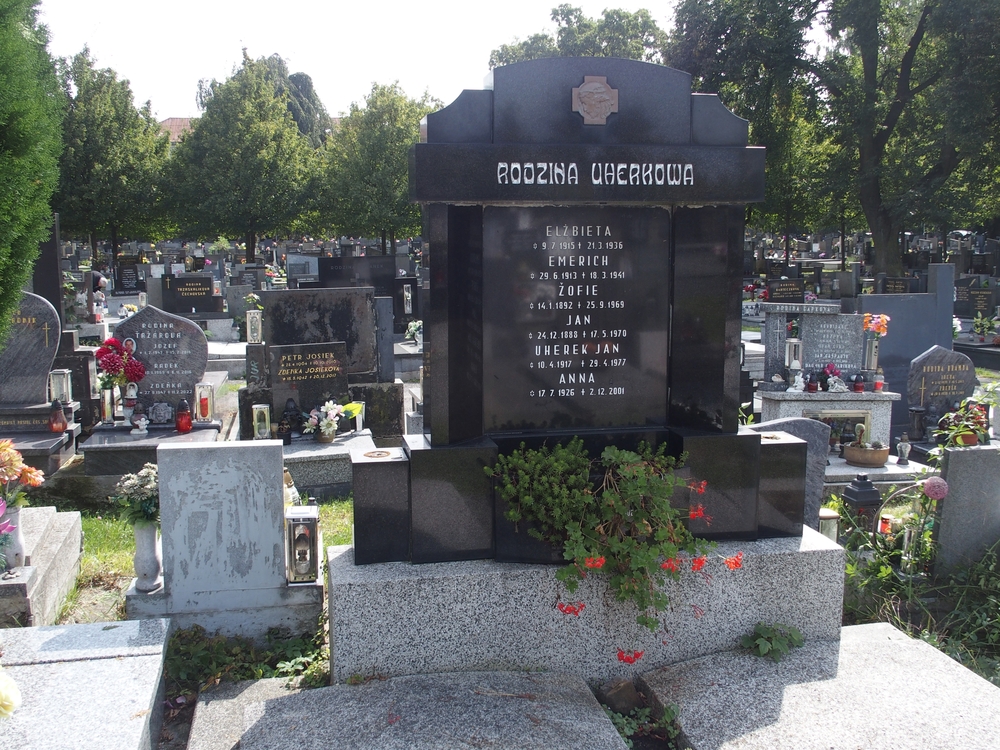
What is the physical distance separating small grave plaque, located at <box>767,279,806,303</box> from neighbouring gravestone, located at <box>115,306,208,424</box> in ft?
61.4

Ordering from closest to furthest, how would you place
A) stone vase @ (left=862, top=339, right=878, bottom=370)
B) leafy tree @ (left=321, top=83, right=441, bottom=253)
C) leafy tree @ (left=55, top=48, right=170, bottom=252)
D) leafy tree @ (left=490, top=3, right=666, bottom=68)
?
stone vase @ (left=862, top=339, right=878, bottom=370)
leafy tree @ (left=321, top=83, right=441, bottom=253)
leafy tree @ (left=55, top=48, right=170, bottom=252)
leafy tree @ (left=490, top=3, right=666, bottom=68)

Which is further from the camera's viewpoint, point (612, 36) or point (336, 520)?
point (612, 36)

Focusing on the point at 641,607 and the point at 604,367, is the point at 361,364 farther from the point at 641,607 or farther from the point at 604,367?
the point at 641,607

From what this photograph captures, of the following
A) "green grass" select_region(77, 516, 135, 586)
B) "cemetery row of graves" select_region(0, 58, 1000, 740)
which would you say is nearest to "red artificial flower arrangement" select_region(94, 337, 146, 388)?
"green grass" select_region(77, 516, 135, 586)

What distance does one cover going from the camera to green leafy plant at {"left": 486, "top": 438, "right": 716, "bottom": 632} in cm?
432

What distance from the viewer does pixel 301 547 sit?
5062 millimetres

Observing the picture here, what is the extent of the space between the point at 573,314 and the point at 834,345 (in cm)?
696

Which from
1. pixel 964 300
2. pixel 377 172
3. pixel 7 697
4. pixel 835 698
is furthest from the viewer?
pixel 377 172

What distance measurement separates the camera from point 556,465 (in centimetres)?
452

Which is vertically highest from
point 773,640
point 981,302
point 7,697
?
point 981,302

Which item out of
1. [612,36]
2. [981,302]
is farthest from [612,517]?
[612,36]

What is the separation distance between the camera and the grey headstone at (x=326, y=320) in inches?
401

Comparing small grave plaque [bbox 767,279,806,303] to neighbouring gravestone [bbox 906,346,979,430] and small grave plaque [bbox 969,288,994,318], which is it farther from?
neighbouring gravestone [bbox 906,346,979,430]

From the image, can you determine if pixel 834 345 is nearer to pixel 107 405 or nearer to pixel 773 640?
pixel 773 640
